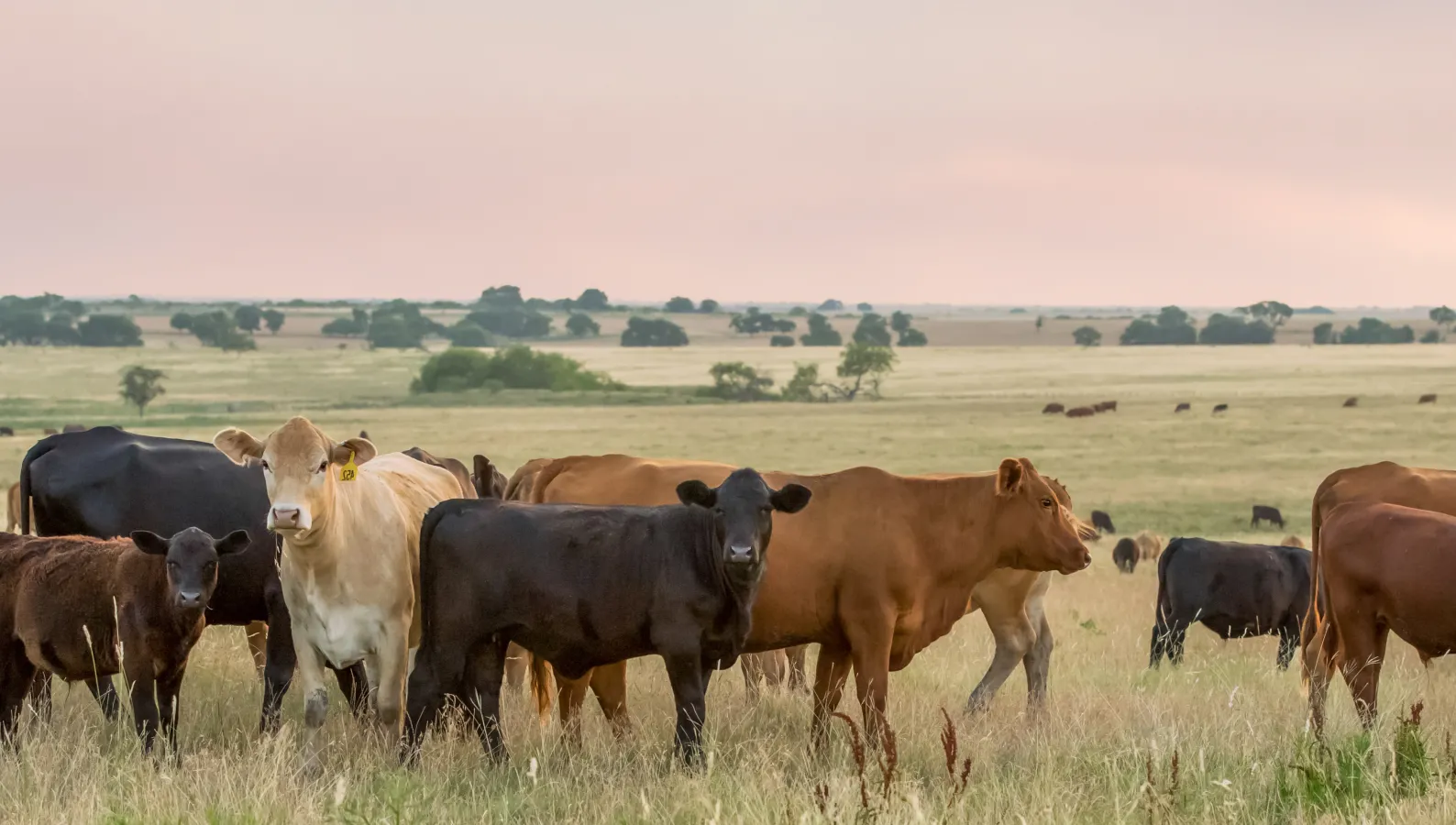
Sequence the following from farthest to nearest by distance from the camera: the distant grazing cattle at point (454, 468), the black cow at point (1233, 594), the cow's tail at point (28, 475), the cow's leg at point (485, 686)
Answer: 1. the black cow at point (1233, 594)
2. the distant grazing cattle at point (454, 468)
3. the cow's tail at point (28, 475)
4. the cow's leg at point (485, 686)

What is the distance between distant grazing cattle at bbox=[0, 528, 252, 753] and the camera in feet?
26.2

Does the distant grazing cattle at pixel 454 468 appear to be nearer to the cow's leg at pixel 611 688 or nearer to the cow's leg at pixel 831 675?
the cow's leg at pixel 611 688

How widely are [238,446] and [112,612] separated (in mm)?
1094

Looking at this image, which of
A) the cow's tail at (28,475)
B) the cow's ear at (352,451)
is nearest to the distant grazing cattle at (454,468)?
the cow's tail at (28,475)

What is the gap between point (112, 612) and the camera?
27.4 feet

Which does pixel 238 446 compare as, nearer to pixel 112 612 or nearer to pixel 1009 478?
pixel 112 612

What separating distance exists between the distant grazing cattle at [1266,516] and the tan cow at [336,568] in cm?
2857

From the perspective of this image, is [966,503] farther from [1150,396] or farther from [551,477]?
[1150,396]

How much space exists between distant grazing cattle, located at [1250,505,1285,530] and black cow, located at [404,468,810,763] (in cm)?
2833

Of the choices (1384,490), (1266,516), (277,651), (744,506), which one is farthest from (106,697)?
(1266,516)

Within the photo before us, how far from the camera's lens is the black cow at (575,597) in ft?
26.0

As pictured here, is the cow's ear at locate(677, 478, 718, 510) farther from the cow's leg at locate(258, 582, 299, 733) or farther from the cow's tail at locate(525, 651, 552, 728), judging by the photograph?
the cow's leg at locate(258, 582, 299, 733)

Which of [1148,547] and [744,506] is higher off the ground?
[744,506]

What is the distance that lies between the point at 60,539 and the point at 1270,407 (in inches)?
2631
